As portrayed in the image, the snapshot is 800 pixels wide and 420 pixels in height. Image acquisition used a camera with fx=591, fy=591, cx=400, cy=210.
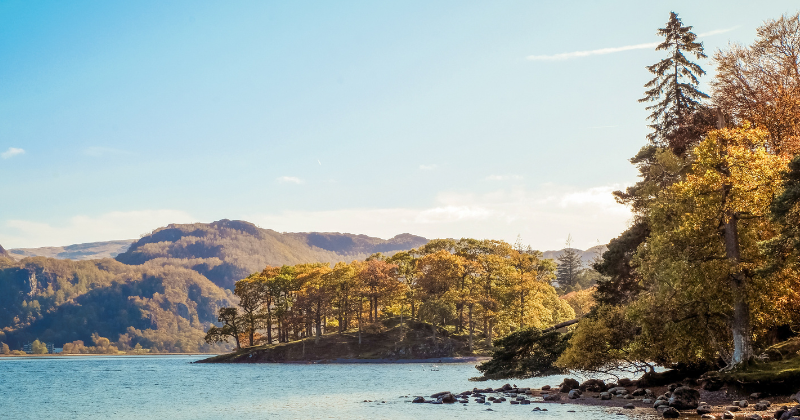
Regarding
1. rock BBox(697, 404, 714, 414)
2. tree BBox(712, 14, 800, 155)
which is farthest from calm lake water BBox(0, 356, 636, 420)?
tree BBox(712, 14, 800, 155)

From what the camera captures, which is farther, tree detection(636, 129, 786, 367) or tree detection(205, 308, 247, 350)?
tree detection(205, 308, 247, 350)

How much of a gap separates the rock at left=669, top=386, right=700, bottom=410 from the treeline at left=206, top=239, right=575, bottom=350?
2351 inches

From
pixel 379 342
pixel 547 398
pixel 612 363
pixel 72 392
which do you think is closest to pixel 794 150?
pixel 612 363

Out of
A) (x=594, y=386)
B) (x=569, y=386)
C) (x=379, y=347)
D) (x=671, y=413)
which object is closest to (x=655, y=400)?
(x=671, y=413)

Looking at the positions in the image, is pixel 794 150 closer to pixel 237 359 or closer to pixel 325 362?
pixel 325 362

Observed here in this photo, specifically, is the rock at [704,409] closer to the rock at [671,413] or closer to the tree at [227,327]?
the rock at [671,413]

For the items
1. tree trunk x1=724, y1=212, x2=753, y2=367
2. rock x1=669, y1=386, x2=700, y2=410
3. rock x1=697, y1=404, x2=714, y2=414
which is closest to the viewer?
rock x1=697, y1=404, x2=714, y2=414

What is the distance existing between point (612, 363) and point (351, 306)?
281ft

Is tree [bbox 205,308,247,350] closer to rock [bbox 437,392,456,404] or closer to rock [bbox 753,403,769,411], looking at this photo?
rock [bbox 437,392,456,404]

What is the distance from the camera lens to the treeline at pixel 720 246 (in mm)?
27875

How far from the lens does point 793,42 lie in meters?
39.2

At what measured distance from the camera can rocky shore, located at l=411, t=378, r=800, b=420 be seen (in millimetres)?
24938

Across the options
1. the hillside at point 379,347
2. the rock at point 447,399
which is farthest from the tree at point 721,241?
the hillside at point 379,347

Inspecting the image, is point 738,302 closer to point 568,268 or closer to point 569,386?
point 569,386
